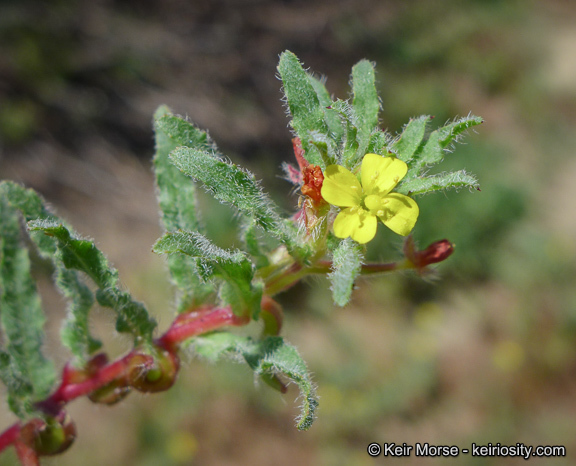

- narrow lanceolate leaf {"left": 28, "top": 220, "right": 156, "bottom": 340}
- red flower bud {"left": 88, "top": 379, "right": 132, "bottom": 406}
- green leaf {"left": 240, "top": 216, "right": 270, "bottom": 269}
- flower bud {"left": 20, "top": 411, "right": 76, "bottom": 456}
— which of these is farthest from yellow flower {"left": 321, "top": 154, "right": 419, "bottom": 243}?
flower bud {"left": 20, "top": 411, "right": 76, "bottom": 456}

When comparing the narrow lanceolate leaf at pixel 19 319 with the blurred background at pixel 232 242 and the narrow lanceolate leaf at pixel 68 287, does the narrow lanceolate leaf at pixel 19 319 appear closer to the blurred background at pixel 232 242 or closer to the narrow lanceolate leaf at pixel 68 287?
the narrow lanceolate leaf at pixel 68 287

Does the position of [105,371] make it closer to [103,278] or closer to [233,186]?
[103,278]

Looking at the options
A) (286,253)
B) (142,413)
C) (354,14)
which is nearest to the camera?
(286,253)

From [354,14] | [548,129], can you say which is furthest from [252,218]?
[548,129]

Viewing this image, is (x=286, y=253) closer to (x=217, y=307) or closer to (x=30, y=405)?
(x=217, y=307)

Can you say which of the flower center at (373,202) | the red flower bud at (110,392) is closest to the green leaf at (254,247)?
the flower center at (373,202)

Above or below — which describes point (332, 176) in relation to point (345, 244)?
above

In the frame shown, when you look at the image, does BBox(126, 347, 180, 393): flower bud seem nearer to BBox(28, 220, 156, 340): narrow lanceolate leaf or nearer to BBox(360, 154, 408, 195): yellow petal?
BBox(28, 220, 156, 340): narrow lanceolate leaf

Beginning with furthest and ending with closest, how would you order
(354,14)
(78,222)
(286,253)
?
(354,14) → (78,222) → (286,253)
